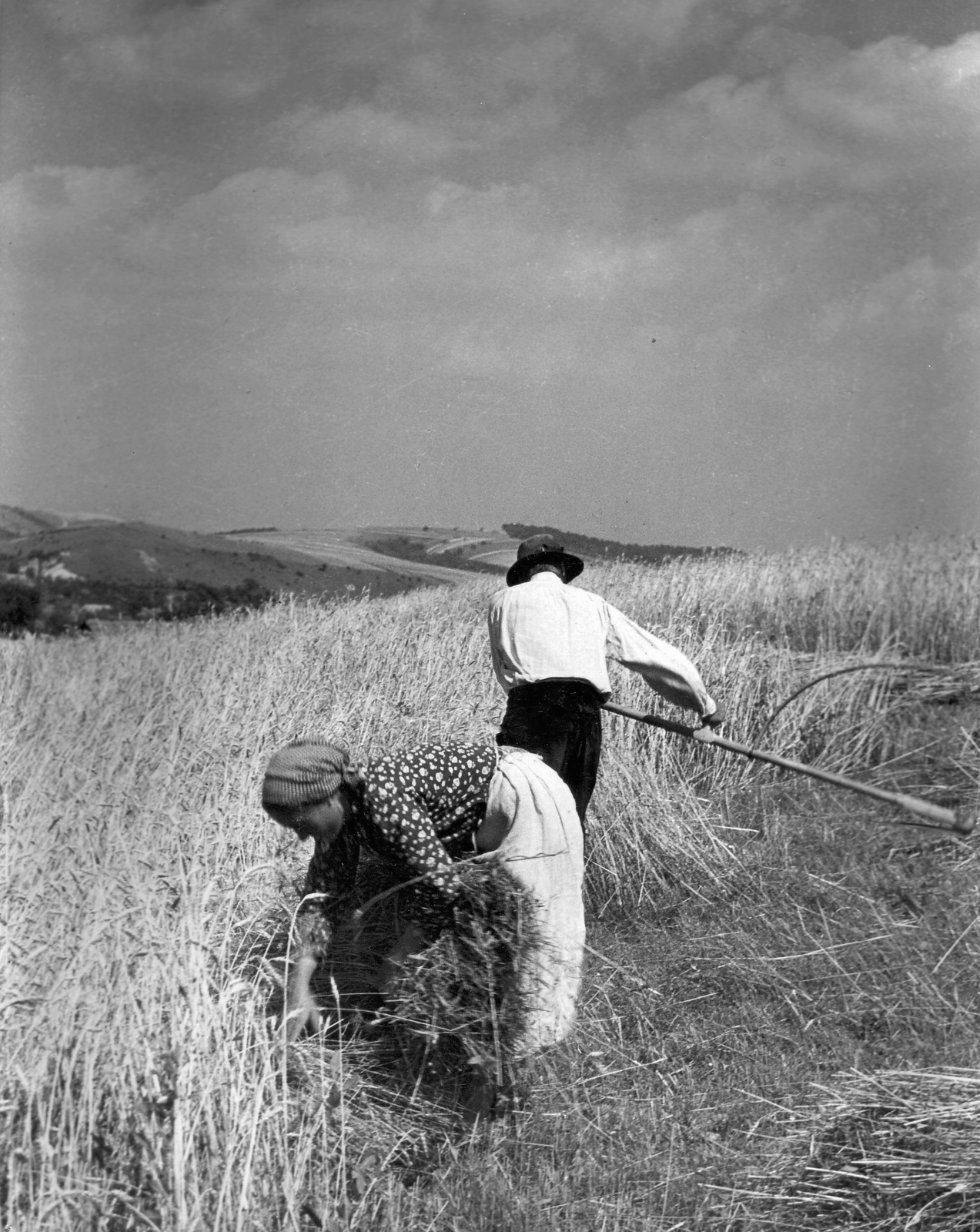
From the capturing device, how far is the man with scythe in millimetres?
4160

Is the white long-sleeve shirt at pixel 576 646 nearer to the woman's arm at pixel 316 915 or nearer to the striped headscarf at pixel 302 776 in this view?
the woman's arm at pixel 316 915

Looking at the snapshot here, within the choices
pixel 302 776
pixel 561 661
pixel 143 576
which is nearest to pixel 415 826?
pixel 302 776

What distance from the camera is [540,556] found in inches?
172

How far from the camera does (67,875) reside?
2688 millimetres

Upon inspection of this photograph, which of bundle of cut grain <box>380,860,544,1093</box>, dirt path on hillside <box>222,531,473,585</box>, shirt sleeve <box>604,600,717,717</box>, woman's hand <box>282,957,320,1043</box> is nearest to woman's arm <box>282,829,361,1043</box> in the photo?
woman's hand <box>282,957,320,1043</box>

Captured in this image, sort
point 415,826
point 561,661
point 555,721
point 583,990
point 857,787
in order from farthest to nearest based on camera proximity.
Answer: point 555,721 → point 561,661 → point 583,990 → point 857,787 → point 415,826

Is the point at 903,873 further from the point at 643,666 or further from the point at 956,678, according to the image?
the point at 956,678

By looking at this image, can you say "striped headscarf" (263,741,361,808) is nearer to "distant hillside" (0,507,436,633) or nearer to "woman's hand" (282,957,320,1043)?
"woman's hand" (282,957,320,1043)

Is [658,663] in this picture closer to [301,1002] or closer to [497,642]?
[497,642]

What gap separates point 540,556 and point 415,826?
164 centimetres

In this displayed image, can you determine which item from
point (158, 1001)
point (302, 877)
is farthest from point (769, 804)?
point (158, 1001)

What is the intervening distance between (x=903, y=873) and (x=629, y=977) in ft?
5.51

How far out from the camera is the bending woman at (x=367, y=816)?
2865mm

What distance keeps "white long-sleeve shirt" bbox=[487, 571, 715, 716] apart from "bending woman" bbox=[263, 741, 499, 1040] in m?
0.91
